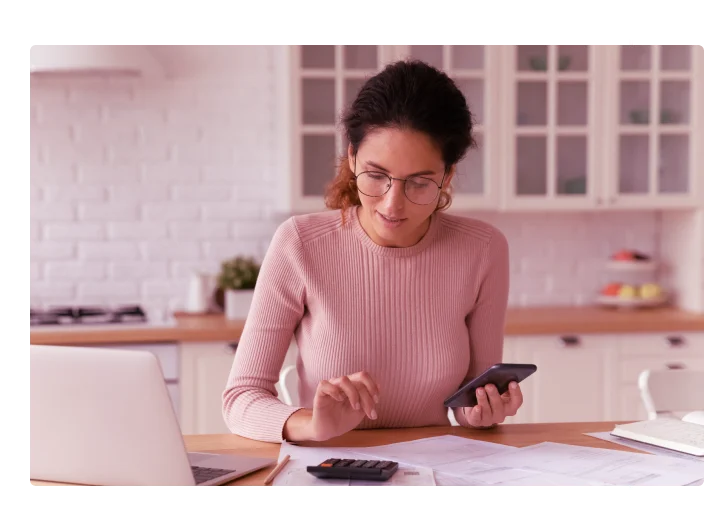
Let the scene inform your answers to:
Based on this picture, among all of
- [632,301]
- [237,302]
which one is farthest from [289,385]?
[632,301]

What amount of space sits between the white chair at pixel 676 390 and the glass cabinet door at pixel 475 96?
5.48 ft

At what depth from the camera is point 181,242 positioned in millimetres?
4023

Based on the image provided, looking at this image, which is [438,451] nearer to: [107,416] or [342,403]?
[342,403]

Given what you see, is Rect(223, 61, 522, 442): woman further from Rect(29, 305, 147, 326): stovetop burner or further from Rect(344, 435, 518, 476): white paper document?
Rect(29, 305, 147, 326): stovetop burner

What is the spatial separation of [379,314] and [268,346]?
10.1 inches

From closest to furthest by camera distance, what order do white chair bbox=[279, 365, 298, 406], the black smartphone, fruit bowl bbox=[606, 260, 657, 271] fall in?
1. the black smartphone
2. white chair bbox=[279, 365, 298, 406]
3. fruit bowl bbox=[606, 260, 657, 271]

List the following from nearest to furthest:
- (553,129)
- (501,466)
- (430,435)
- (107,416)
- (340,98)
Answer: (107,416) < (501,466) < (430,435) < (340,98) < (553,129)

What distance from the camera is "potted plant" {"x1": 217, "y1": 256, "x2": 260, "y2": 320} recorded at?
3678mm

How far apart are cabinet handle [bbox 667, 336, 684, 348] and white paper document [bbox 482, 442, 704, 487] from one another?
2.27 m

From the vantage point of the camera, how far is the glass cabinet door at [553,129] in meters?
3.92

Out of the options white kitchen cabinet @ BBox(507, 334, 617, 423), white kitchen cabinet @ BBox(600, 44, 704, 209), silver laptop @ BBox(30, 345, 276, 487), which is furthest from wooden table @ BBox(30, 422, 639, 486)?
white kitchen cabinet @ BBox(600, 44, 704, 209)

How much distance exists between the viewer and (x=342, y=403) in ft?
5.12

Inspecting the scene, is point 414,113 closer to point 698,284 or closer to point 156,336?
point 156,336
